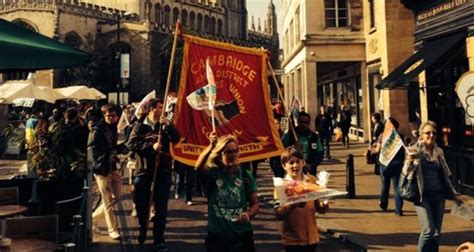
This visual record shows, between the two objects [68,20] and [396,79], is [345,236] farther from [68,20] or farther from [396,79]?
[68,20]

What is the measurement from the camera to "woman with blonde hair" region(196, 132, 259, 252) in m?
4.09

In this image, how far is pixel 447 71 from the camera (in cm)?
1138

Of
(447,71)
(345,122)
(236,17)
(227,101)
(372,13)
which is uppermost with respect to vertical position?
(236,17)

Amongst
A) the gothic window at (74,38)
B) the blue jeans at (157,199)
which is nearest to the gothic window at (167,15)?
the gothic window at (74,38)

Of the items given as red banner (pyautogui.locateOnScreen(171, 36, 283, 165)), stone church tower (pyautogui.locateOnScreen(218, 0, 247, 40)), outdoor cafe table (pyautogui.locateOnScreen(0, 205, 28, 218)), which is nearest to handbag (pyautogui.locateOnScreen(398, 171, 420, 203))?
red banner (pyautogui.locateOnScreen(171, 36, 283, 165))

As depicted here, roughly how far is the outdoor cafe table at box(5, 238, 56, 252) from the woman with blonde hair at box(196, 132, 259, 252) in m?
1.41

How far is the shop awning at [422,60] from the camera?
10.4m

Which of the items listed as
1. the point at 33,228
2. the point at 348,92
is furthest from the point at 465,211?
the point at 348,92

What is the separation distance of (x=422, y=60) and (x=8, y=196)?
9.26 m

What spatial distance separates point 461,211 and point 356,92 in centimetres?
1645

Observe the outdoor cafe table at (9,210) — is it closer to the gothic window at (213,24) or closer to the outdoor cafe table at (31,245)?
the outdoor cafe table at (31,245)

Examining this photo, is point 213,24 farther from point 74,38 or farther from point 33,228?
point 33,228

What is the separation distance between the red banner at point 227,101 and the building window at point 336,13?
1695 cm

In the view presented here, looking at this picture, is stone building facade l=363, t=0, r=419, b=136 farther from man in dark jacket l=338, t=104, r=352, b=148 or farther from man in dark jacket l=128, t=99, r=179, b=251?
man in dark jacket l=128, t=99, r=179, b=251
